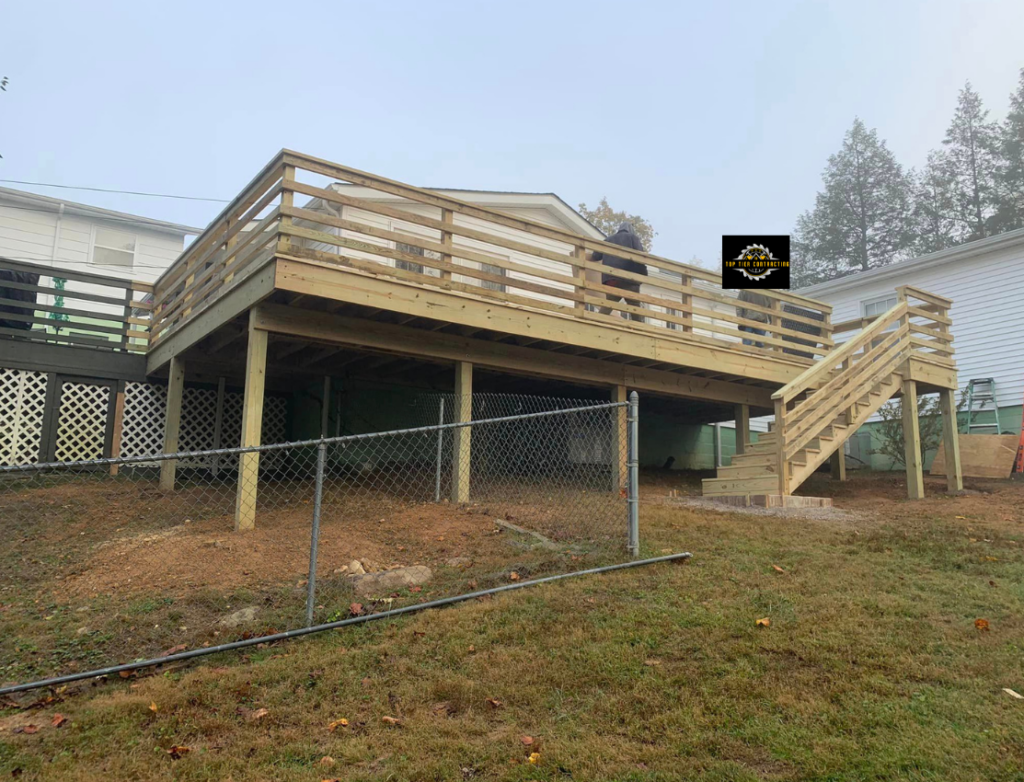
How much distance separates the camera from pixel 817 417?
8.89m

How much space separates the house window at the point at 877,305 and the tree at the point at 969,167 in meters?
16.0

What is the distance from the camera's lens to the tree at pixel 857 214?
33.4 meters

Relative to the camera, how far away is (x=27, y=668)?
13.6ft

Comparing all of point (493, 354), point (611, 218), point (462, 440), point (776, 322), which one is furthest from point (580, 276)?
point (611, 218)

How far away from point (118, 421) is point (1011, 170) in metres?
33.5

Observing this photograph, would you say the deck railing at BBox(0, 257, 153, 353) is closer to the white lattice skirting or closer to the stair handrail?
the white lattice skirting

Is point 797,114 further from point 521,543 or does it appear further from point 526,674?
point 526,674

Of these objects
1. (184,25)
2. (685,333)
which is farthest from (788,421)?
(184,25)

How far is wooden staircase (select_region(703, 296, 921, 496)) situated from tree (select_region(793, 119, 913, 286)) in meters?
25.8

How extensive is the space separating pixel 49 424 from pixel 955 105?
36.5m

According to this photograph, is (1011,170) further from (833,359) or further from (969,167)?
(833,359)

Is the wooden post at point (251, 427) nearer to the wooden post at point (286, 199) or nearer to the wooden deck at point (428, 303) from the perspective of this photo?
the wooden deck at point (428, 303)

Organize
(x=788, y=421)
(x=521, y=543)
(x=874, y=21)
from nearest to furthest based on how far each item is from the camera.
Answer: (x=521, y=543)
(x=788, y=421)
(x=874, y=21)

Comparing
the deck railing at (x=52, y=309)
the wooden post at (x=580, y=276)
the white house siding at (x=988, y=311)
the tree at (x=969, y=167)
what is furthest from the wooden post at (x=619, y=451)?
the tree at (x=969, y=167)
